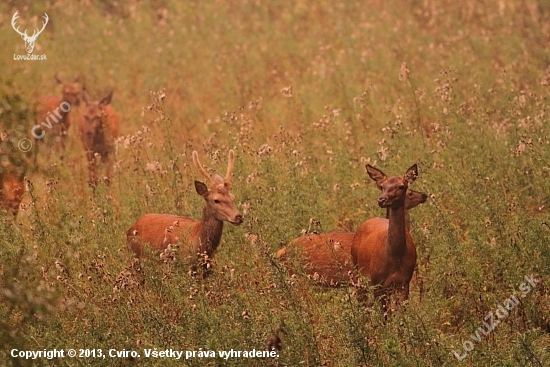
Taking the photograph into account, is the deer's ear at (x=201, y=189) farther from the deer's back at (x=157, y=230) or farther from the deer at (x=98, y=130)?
the deer at (x=98, y=130)

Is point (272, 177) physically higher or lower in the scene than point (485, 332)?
higher

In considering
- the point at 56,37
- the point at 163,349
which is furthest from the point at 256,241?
the point at 56,37

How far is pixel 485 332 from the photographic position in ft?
28.5

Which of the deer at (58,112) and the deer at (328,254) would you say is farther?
the deer at (58,112)

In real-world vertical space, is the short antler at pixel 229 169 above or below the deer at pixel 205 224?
above

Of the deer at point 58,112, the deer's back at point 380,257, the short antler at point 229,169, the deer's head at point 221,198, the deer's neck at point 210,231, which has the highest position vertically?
the deer at point 58,112

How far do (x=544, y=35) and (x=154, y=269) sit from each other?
10.1 meters

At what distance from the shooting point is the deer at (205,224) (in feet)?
33.1

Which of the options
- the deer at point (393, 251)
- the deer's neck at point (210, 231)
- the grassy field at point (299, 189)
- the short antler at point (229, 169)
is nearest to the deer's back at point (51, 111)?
the grassy field at point (299, 189)

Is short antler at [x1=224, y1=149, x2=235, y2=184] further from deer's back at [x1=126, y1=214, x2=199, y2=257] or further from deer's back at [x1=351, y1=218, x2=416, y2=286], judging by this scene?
deer's back at [x1=351, y1=218, x2=416, y2=286]

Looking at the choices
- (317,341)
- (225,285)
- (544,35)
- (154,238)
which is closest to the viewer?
(317,341)

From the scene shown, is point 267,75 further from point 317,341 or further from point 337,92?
point 317,341

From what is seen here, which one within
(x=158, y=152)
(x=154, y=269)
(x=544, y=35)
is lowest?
(x=154, y=269)

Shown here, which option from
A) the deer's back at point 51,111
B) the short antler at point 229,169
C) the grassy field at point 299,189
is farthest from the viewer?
the deer's back at point 51,111
